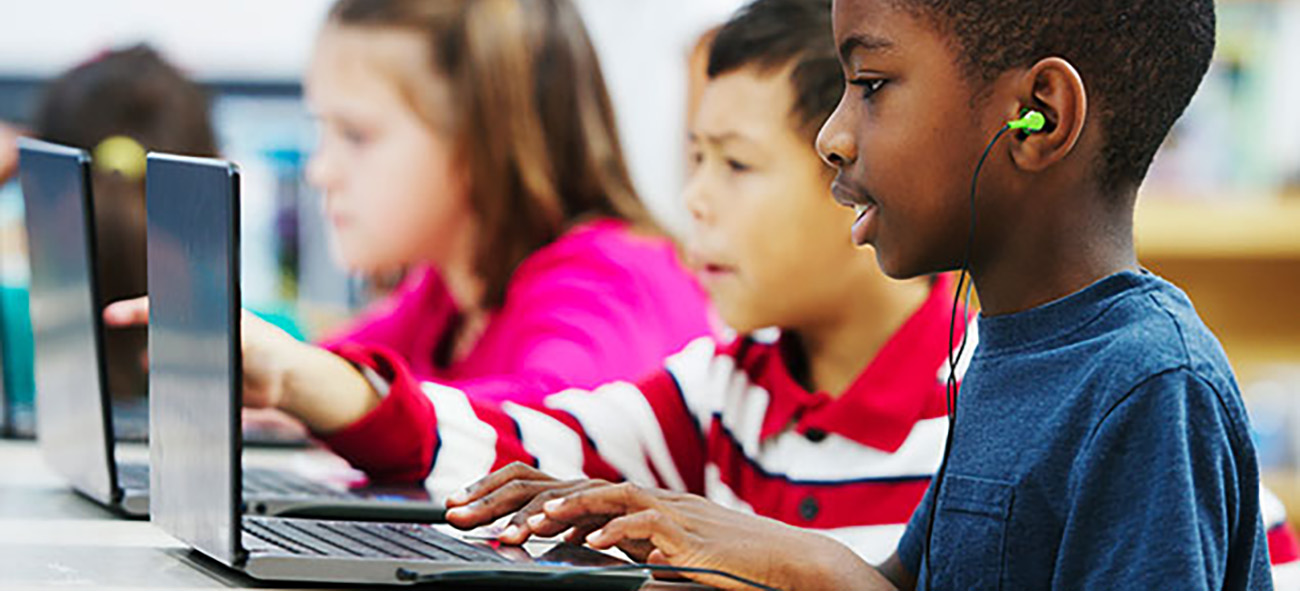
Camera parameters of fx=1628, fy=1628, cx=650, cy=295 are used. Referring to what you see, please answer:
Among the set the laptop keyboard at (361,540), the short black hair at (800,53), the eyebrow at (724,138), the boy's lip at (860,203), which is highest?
the short black hair at (800,53)

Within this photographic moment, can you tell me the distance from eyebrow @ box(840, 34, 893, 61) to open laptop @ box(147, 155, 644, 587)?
0.89ft

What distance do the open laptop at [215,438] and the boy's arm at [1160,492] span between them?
0.65 ft

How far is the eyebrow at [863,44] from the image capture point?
0.77 metres

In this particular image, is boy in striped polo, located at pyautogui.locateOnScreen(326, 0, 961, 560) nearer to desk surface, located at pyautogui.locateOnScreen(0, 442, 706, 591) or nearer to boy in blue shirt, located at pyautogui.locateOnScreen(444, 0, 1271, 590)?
desk surface, located at pyautogui.locateOnScreen(0, 442, 706, 591)

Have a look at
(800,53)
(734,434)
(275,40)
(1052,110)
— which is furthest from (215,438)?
(275,40)

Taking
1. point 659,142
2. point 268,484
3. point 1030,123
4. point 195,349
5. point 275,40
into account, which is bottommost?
point 268,484

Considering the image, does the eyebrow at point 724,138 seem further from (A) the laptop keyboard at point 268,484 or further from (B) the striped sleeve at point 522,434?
(A) the laptop keyboard at point 268,484

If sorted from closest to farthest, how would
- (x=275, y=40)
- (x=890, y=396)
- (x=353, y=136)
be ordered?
(x=890, y=396), (x=353, y=136), (x=275, y=40)

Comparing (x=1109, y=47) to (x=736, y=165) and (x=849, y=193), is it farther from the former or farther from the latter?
(x=736, y=165)

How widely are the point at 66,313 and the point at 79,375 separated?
0.04 meters

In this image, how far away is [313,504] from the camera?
3.13 ft

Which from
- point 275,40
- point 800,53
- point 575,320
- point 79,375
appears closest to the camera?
point 79,375

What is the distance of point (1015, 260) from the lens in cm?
77

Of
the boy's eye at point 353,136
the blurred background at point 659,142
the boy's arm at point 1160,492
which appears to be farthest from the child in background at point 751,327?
the blurred background at point 659,142
